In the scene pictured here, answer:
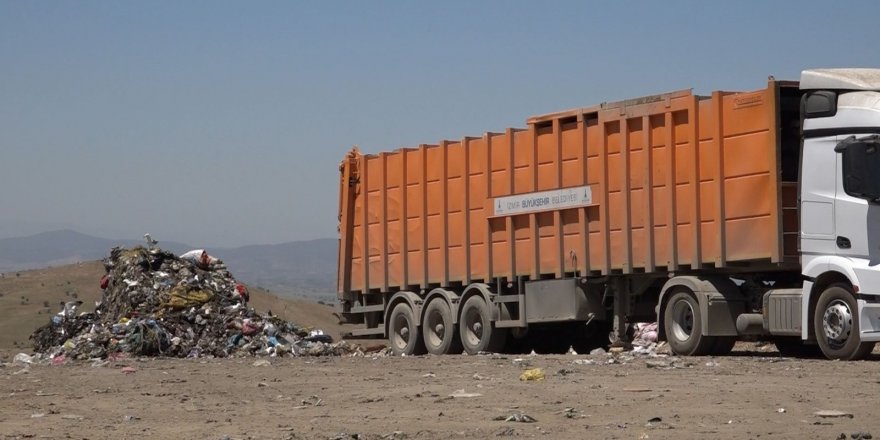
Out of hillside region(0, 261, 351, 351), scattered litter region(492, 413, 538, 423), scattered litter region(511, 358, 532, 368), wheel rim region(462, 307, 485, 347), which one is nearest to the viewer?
scattered litter region(492, 413, 538, 423)

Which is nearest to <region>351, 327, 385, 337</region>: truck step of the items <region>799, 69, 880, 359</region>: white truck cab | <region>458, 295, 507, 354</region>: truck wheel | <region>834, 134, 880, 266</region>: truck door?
<region>458, 295, 507, 354</region>: truck wheel

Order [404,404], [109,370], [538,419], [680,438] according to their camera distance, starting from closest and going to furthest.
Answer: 1. [680,438]
2. [538,419]
3. [404,404]
4. [109,370]

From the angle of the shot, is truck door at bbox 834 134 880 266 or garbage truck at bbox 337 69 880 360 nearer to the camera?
truck door at bbox 834 134 880 266

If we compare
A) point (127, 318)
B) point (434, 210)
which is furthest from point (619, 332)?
point (127, 318)

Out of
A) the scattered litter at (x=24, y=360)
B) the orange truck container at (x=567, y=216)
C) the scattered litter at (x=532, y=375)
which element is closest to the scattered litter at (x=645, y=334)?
the orange truck container at (x=567, y=216)

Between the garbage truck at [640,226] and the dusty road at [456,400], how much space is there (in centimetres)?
89

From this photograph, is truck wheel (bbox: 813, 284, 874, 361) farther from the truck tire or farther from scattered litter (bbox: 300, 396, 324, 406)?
scattered litter (bbox: 300, 396, 324, 406)

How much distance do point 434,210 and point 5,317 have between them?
28.7 metres

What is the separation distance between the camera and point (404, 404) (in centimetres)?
1267

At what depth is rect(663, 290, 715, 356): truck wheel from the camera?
17.8 meters

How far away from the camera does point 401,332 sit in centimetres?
2311

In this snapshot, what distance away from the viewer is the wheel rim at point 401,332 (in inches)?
902

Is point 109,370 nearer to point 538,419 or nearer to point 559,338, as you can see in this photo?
point 559,338

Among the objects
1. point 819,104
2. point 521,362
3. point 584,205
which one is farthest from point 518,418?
point 584,205
